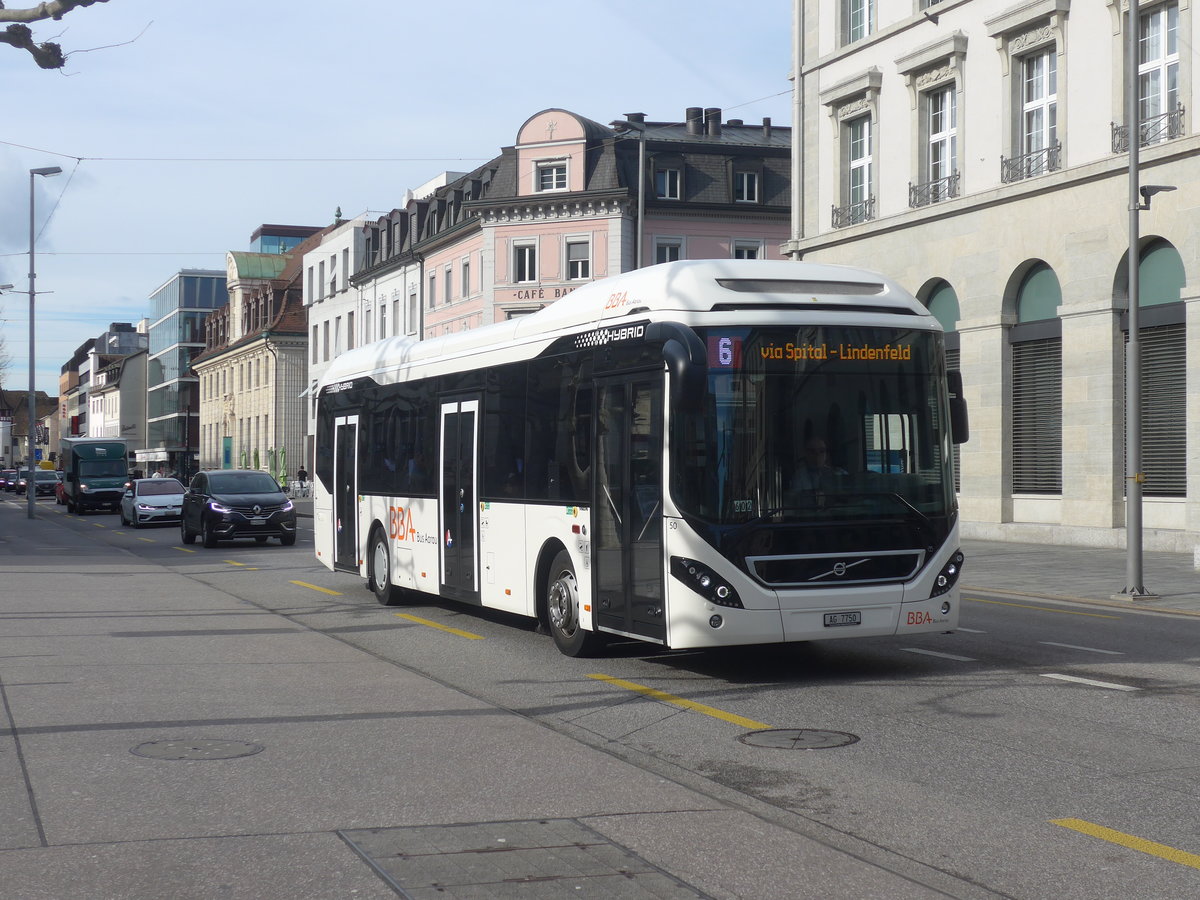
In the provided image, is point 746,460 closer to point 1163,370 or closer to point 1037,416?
point 1163,370

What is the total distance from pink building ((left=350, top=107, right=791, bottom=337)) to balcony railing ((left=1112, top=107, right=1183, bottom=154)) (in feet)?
92.5

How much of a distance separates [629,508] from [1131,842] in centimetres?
515

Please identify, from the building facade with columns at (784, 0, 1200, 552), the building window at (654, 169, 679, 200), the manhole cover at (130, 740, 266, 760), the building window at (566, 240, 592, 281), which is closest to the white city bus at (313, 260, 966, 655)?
the manhole cover at (130, 740, 266, 760)

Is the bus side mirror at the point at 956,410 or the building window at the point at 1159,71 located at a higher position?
the building window at the point at 1159,71

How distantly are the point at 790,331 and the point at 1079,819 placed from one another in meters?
4.64

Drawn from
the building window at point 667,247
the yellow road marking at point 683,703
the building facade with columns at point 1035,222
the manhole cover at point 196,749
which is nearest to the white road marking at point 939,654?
the yellow road marking at point 683,703

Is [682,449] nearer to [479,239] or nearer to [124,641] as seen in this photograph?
[124,641]

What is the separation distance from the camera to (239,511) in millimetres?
30750

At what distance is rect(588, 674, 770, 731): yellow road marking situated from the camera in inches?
347

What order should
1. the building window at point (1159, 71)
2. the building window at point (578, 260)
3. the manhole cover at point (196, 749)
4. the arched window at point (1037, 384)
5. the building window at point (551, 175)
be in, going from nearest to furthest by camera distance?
1. the manhole cover at point (196, 749)
2. the building window at point (1159, 71)
3. the arched window at point (1037, 384)
4. the building window at point (578, 260)
5. the building window at point (551, 175)

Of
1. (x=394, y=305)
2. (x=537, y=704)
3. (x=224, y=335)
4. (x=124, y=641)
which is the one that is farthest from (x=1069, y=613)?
(x=224, y=335)

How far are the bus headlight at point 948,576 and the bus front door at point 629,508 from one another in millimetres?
1967

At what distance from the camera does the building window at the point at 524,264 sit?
186 ft

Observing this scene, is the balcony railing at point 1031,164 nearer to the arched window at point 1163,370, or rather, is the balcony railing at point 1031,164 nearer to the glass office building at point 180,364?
the arched window at point 1163,370
